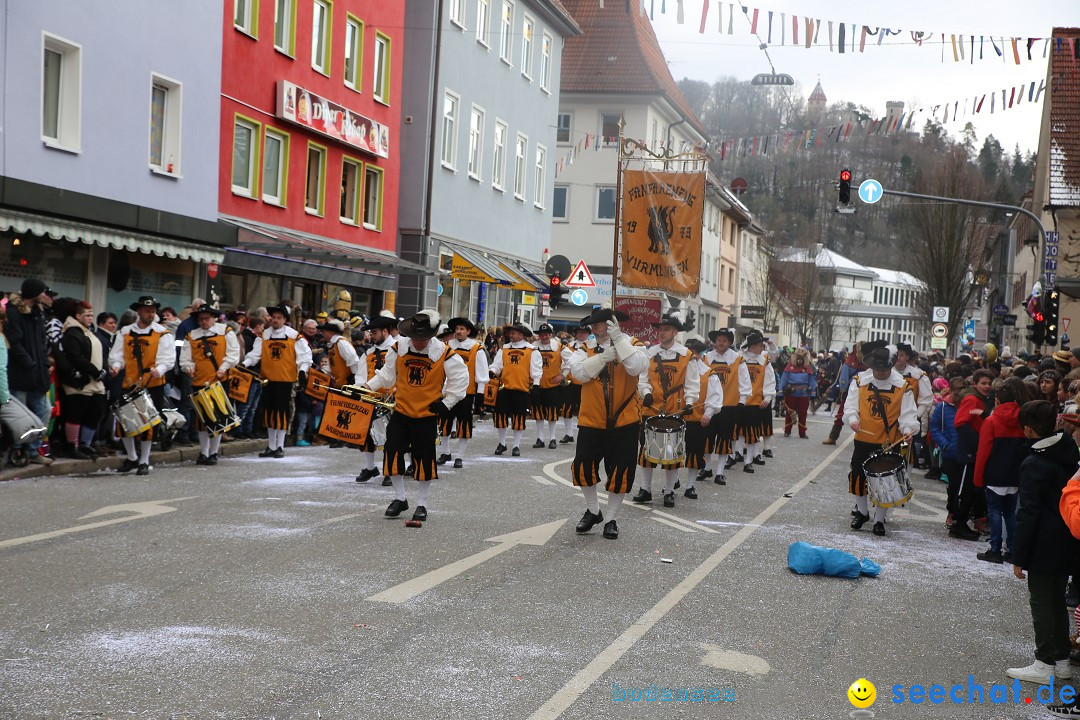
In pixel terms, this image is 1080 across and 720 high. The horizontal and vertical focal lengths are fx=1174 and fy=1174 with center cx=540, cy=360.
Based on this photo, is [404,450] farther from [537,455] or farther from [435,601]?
[537,455]

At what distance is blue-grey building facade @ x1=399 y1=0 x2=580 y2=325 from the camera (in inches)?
1258

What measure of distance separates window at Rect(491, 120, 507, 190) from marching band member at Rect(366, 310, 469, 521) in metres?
26.5

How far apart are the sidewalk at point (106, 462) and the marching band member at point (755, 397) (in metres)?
7.08

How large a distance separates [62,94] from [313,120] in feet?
27.2

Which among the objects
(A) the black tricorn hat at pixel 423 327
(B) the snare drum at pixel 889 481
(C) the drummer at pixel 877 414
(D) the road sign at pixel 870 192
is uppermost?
(D) the road sign at pixel 870 192

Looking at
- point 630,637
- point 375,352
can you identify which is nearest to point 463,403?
point 375,352

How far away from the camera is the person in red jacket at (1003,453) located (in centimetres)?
987

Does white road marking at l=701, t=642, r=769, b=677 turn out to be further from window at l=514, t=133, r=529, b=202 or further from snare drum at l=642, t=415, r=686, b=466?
window at l=514, t=133, r=529, b=202

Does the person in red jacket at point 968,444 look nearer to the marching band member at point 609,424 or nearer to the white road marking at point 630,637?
the white road marking at point 630,637

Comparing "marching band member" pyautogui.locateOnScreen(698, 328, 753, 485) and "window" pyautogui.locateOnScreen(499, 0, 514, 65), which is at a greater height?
"window" pyautogui.locateOnScreen(499, 0, 514, 65)

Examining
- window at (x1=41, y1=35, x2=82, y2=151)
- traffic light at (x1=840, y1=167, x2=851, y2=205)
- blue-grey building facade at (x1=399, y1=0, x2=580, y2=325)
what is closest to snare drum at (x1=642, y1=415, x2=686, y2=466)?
window at (x1=41, y1=35, x2=82, y2=151)

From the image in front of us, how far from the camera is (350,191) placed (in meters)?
28.7

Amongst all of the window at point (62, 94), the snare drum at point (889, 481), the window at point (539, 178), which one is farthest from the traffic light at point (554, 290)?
the snare drum at point (889, 481)

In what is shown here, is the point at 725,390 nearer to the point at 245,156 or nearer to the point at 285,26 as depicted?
the point at 245,156
